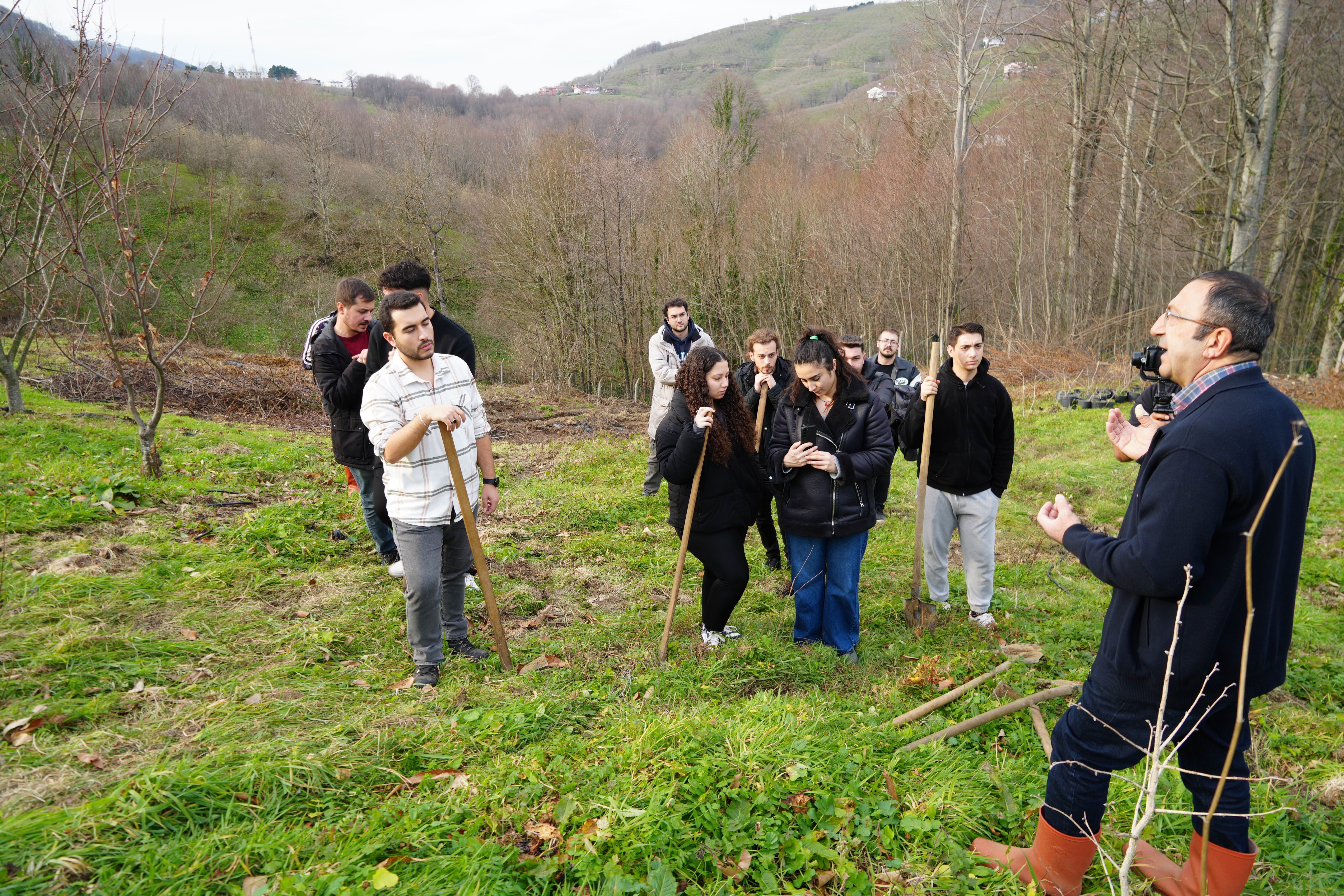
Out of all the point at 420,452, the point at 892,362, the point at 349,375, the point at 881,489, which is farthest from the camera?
the point at 892,362

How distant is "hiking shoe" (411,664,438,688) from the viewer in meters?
3.93

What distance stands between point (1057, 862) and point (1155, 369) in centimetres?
190

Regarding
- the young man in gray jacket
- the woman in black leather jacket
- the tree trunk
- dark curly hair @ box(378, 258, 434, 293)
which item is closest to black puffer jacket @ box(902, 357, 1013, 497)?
the woman in black leather jacket

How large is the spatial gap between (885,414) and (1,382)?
16.0 m

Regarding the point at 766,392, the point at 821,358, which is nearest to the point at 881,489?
the point at 766,392

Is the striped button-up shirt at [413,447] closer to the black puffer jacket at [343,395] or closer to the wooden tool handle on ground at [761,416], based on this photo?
the black puffer jacket at [343,395]

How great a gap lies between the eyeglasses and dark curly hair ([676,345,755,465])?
228 centimetres

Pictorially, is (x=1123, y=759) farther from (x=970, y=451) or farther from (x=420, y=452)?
(x=420, y=452)

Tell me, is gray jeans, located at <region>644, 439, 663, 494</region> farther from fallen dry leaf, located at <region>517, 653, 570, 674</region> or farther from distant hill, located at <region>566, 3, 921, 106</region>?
distant hill, located at <region>566, 3, 921, 106</region>

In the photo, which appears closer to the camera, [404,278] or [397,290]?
[397,290]

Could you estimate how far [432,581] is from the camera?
388 centimetres

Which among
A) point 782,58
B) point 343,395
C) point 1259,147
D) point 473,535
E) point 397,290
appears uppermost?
point 782,58

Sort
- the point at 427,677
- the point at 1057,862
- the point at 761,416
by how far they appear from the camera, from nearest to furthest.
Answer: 1. the point at 1057,862
2. the point at 427,677
3. the point at 761,416

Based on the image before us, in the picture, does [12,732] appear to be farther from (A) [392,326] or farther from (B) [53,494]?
(B) [53,494]
